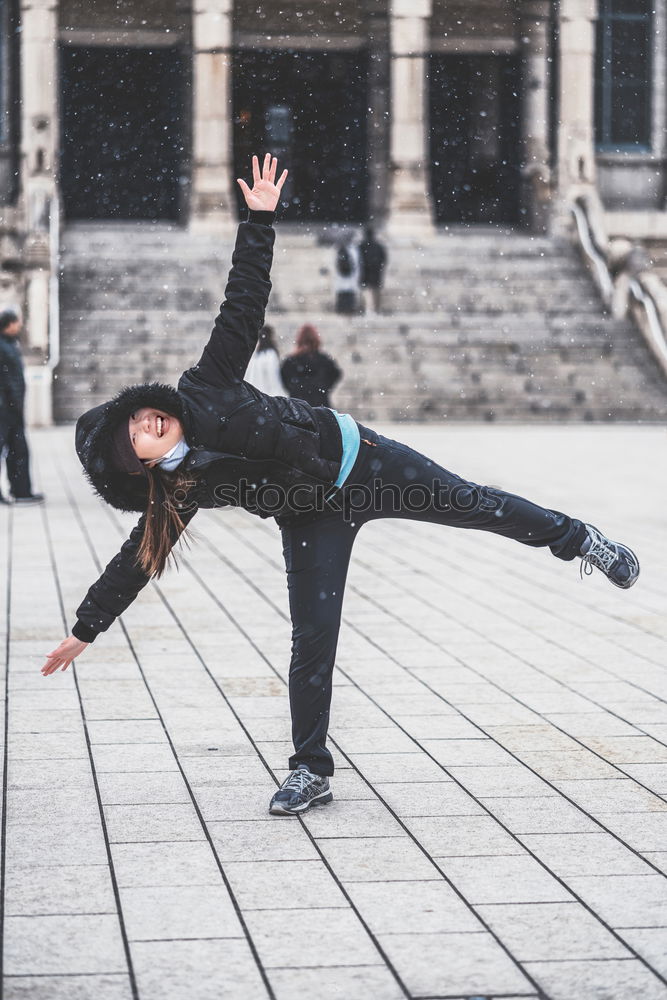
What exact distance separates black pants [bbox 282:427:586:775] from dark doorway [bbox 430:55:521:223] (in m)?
33.1

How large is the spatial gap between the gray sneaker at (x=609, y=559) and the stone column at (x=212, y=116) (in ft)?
96.0

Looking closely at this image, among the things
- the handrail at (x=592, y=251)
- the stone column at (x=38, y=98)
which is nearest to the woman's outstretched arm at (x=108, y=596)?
the handrail at (x=592, y=251)

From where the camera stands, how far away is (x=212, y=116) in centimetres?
3444

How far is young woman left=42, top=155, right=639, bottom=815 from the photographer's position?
15.8ft

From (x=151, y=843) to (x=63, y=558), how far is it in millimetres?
6561

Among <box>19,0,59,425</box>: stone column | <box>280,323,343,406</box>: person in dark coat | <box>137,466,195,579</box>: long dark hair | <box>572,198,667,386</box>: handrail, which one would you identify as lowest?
<box>137,466,195,579</box>: long dark hair

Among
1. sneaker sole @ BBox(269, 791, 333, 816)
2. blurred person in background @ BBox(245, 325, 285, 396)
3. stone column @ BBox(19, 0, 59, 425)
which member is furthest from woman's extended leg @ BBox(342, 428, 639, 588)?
stone column @ BBox(19, 0, 59, 425)

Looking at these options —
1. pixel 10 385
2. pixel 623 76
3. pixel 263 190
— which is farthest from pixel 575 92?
pixel 263 190

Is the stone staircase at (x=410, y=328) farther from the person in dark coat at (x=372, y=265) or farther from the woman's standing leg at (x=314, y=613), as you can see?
the woman's standing leg at (x=314, y=613)

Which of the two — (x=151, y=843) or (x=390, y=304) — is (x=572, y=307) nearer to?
(x=390, y=304)

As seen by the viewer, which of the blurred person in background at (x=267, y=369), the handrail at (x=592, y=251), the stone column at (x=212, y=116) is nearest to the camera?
the blurred person in background at (x=267, y=369)

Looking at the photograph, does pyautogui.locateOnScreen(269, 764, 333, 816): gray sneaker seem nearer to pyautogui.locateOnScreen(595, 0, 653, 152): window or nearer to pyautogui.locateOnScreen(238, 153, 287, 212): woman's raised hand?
pyautogui.locateOnScreen(238, 153, 287, 212): woman's raised hand

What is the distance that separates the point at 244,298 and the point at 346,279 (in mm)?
23127

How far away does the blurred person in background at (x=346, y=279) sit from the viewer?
91.1 ft
